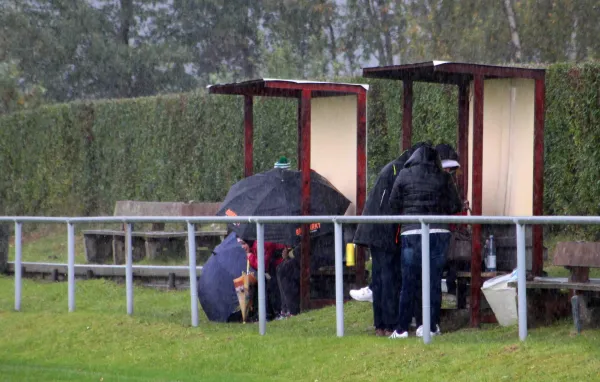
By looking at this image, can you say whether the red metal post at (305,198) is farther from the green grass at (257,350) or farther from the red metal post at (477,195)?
the red metal post at (477,195)

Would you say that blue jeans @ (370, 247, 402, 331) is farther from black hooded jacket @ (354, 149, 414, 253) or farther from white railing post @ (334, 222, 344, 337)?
white railing post @ (334, 222, 344, 337)

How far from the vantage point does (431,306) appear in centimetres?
1012

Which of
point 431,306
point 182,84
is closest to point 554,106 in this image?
point 431,306

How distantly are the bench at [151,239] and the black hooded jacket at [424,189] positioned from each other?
26.2 feet

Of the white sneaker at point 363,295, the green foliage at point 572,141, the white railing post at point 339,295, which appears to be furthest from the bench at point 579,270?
the green foliage at point 572,141

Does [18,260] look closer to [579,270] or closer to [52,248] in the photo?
[579,270]

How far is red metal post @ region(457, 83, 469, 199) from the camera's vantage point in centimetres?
1235

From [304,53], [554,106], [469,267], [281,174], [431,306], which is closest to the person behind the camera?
[431,306]

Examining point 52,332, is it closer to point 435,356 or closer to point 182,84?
point 435,356

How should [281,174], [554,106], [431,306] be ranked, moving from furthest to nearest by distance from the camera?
[554,106] → [281,174] → [431,306]

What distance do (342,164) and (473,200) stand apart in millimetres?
3113

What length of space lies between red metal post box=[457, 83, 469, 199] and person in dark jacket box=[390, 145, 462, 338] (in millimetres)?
1986

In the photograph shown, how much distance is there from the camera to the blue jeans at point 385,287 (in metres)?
10.5

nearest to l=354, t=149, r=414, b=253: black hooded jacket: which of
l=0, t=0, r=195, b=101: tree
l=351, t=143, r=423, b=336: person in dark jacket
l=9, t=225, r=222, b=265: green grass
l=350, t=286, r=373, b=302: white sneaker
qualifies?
l=351, t=143, r=423, b=336: person in dark jacket
